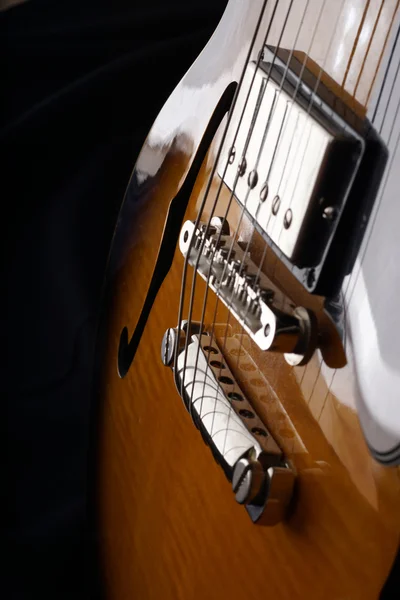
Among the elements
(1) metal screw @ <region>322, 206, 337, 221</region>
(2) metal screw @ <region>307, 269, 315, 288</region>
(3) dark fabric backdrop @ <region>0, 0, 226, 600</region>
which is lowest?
(3) dark fabric backdrop @ <region>0, 0, 226, 600</region>

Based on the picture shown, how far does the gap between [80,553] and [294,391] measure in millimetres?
592

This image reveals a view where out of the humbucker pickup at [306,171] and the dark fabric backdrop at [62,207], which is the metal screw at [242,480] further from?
the dark fabric backdrop at [62,207]

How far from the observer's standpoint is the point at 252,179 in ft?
1.42

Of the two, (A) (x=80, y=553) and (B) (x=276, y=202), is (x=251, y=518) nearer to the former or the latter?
(B) (x=276, y=202)

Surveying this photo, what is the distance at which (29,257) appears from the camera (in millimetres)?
945

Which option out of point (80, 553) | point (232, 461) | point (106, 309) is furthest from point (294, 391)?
point (80, 553)

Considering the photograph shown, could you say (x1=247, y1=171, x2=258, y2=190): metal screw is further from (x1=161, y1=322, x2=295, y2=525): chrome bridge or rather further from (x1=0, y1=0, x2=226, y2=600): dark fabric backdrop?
(x1=0, y1=0, x2=226, y2=600): dark fabric backdrop

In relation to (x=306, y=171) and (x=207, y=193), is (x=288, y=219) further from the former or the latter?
(x=207, y=193)

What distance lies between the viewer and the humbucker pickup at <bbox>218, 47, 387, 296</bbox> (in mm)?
354

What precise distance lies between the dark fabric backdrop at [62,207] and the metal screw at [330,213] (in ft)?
1.92

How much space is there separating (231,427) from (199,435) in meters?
0.06

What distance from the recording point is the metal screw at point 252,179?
0.43 metres

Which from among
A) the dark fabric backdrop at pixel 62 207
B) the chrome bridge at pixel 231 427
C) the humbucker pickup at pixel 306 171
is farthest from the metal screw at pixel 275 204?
the dark fabric backdrop at pixel 62 207

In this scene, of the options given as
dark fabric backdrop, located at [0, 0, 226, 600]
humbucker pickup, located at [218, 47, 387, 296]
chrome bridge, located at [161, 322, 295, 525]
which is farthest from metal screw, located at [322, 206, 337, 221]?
dark fabric backdrop, located at [0, 0, 226, 600]
